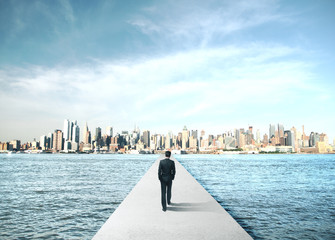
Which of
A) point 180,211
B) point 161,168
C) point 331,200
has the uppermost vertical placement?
point 161,168

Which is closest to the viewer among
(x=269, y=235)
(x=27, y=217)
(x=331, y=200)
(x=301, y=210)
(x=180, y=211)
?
(x=180, y=211)

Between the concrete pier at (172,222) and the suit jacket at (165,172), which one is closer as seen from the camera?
the concrete pier at (172,222)

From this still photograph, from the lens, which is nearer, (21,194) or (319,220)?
(319,220)

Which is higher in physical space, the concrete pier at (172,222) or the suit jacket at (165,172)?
the suit jacket at (165,172)

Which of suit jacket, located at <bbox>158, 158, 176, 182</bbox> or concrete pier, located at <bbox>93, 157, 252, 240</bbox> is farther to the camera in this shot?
suit jacket, located at <bbox>158, 158, 176, 182</bbox>

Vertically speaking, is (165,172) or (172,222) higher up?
(165,172)

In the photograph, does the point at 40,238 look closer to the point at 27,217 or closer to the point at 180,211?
the point at 27,217

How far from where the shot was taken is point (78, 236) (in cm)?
916

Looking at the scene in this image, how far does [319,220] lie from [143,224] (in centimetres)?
864

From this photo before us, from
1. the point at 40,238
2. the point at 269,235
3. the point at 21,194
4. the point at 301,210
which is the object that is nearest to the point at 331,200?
the point at 301,210

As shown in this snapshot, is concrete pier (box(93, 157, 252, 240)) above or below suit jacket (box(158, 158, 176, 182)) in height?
below

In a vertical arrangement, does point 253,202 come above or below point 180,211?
below

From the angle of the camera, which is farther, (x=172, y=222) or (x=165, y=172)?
(x=165, y=172)

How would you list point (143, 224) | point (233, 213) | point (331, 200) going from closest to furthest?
point (143, 224) → point (233, 213) → point (331, 200)
